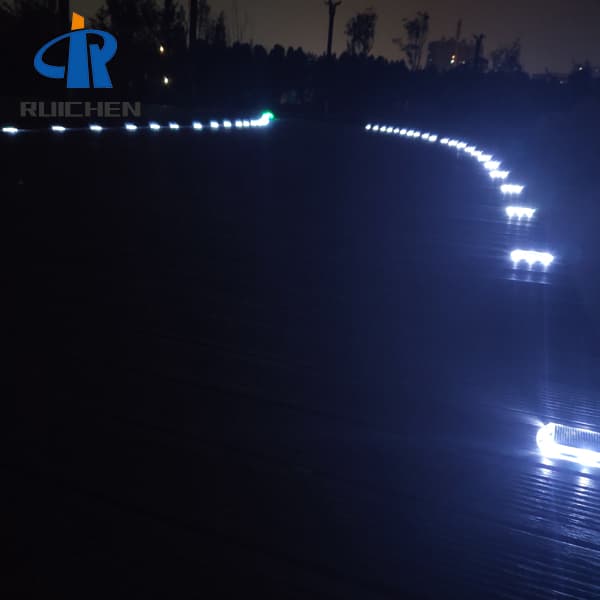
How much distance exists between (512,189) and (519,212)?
2885 mm

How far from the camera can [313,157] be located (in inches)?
675

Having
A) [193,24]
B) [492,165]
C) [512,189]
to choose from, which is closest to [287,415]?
[512,189]

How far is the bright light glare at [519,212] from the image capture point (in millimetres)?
10039

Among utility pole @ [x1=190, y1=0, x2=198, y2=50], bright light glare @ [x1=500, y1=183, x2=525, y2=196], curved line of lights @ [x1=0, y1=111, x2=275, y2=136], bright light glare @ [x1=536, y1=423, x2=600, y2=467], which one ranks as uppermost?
utility pole @ [x1=190, y1=0, x2=198, y2=50]

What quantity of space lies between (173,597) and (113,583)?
0.17 meters

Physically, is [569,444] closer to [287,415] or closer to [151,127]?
[287,415]

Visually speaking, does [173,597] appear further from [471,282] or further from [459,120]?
[459,120]

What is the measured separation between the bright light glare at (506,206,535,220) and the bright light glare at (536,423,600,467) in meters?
6.91

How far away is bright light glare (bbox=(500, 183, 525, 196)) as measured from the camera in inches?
503

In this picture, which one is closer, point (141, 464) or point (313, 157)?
point (141, 464)

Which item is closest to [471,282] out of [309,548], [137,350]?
[137,350]

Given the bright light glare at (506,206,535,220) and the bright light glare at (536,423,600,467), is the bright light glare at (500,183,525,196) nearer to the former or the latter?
the bright light glare at (506,206,535,220)

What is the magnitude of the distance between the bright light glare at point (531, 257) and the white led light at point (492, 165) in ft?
33.0

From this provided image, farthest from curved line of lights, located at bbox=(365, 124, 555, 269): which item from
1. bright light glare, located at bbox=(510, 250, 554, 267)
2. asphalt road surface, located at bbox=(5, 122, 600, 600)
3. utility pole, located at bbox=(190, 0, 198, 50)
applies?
utility pole, located at bbox=(190, 0, 198, 50)
